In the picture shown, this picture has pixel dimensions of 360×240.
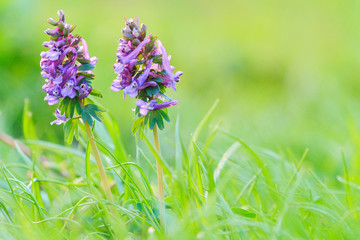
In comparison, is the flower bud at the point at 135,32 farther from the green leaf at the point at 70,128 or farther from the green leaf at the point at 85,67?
the green leaf at the point at 70,128

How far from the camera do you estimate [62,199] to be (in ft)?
4.85

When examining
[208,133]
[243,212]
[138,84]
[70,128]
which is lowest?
[208,133]

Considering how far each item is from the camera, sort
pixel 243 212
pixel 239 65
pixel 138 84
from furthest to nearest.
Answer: pixel 239 65, pixel 243 212, pixel 138 84

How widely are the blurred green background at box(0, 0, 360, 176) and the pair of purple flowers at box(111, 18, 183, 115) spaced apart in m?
1.06

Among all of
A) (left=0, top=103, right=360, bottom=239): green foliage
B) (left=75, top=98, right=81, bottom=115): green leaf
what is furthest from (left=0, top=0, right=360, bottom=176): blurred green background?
(left=75, top=98, right=81, bottom=115): green leaf

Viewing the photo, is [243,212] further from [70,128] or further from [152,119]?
[70,128]

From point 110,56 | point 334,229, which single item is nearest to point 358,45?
point 110,56

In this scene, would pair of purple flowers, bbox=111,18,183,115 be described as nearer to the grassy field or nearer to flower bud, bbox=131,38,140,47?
flower bud, bbox=131,38,140,47

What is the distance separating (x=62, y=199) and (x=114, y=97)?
180 centimetres

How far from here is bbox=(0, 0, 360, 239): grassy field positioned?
47.1 inches

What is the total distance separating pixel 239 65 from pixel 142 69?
3.33 meters

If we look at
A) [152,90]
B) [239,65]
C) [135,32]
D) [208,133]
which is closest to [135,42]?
[135,32]

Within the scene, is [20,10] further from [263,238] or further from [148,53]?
[263,238]

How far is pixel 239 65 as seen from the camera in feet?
14.3
